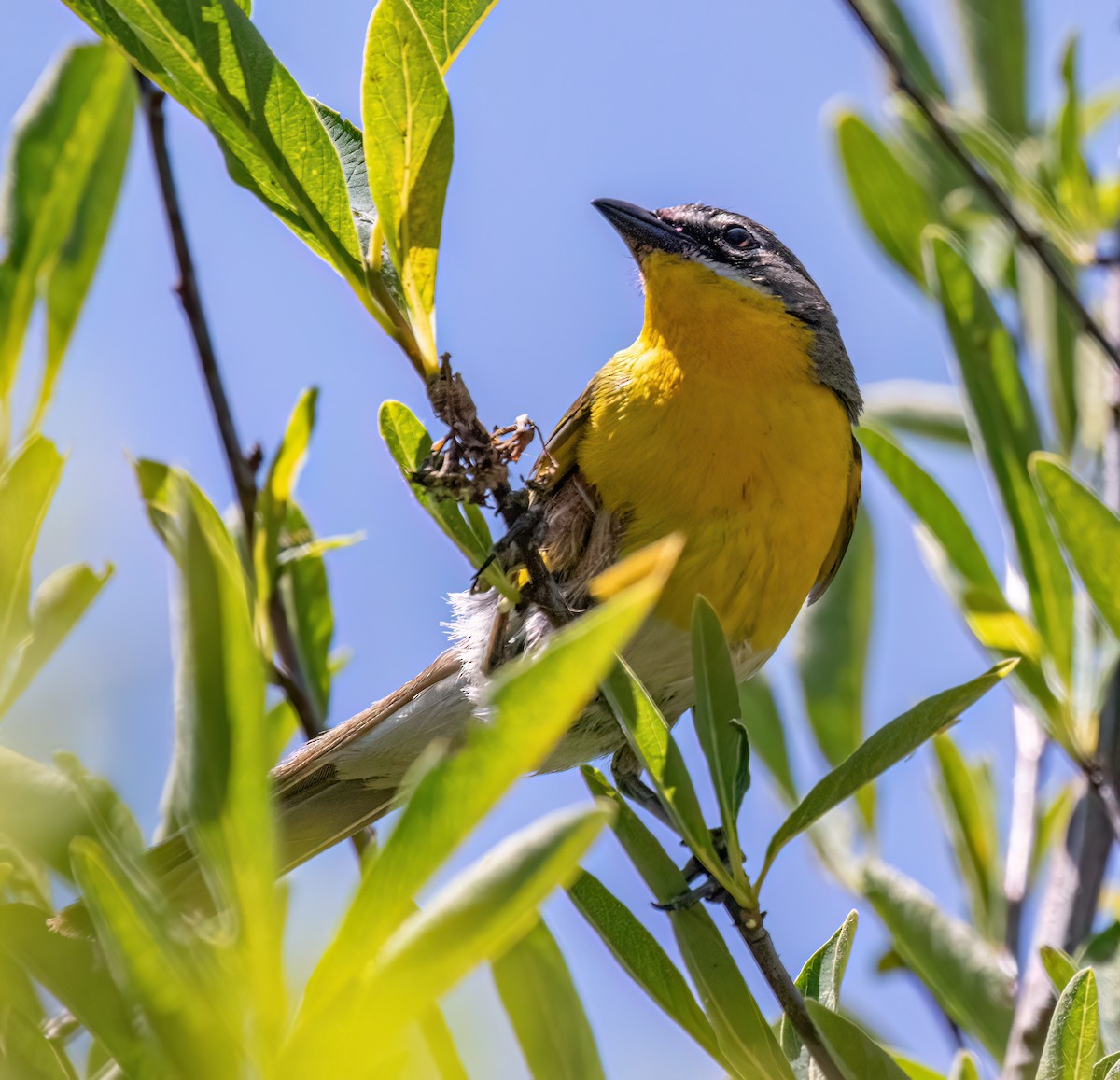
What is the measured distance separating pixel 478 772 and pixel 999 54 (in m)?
4.38

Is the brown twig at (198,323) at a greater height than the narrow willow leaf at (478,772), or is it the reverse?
the brown twig at (198,323)

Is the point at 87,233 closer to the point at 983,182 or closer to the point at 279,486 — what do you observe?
the point at 279,486

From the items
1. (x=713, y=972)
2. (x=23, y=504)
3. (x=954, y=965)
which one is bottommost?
(x=954, y=965)

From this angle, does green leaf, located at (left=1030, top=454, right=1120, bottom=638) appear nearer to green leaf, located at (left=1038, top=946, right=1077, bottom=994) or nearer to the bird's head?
green leaf, located at (left=1038, top=946, right=1077, bottom=994)

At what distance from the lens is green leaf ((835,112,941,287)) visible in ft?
15.8

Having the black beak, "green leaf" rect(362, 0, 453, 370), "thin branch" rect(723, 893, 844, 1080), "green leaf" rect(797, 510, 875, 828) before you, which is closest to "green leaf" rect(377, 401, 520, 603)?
"green leaf" rect(362, 0, 453, 370)

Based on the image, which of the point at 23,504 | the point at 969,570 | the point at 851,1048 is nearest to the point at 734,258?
the point at 969,570

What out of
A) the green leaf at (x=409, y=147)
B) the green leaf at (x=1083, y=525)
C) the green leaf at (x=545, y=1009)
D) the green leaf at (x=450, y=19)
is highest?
→ the green leaf at (x=450, y=19)

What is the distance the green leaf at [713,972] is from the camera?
236 centimetres

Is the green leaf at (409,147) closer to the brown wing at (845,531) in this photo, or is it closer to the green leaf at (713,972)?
the green leaf at (713,972)

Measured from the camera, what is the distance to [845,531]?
16.1ft

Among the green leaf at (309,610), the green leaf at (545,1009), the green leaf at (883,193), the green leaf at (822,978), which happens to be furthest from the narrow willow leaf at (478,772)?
the green leaf at (883,193)

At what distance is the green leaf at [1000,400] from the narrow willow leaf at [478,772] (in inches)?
101

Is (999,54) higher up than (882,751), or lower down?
higher up
